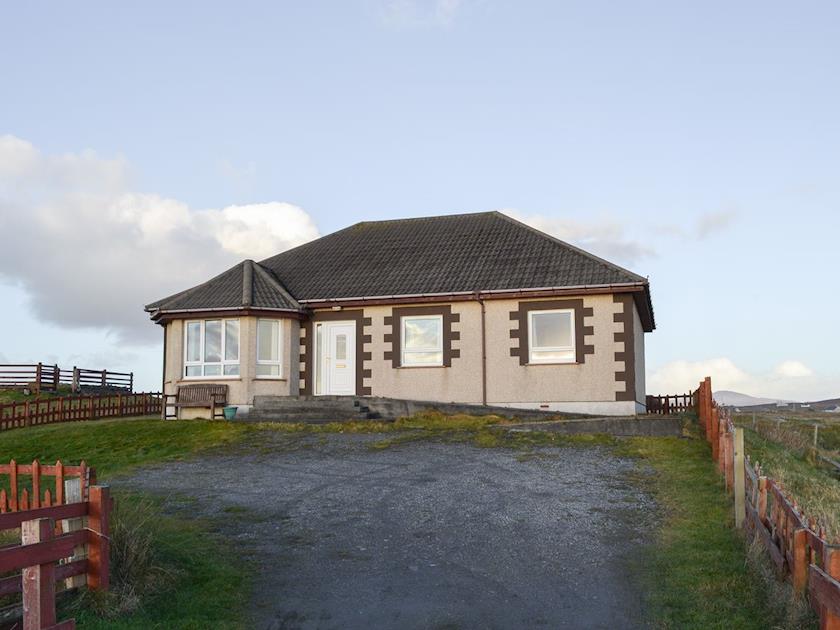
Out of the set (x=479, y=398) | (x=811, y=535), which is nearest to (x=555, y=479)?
(x=811, y=535)

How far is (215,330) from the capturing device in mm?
25203

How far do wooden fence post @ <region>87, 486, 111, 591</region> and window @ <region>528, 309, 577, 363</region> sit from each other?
54.4ft

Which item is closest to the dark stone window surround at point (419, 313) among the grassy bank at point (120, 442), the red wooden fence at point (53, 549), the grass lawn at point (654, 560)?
the grassy bank at point (120, 442)

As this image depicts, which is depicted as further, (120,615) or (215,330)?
(215,330)

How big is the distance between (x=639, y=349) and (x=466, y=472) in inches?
515

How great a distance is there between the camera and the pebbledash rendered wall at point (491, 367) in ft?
75.9

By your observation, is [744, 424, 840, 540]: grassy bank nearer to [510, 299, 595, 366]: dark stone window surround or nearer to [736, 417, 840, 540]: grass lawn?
[736, 417, 840, 540]: grass lawn

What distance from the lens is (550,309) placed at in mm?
23812

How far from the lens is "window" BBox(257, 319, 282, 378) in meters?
25.1

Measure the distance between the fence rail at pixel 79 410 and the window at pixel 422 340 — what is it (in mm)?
11612

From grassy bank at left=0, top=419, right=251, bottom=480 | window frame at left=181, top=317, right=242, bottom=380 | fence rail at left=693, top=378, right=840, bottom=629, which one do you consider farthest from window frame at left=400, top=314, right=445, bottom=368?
fence rail at left=693, top=378, right=840, bottom=629

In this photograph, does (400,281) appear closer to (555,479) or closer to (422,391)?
(422,391)

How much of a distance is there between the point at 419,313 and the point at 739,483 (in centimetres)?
1452

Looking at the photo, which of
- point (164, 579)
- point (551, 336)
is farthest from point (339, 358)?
point (164, 579)
